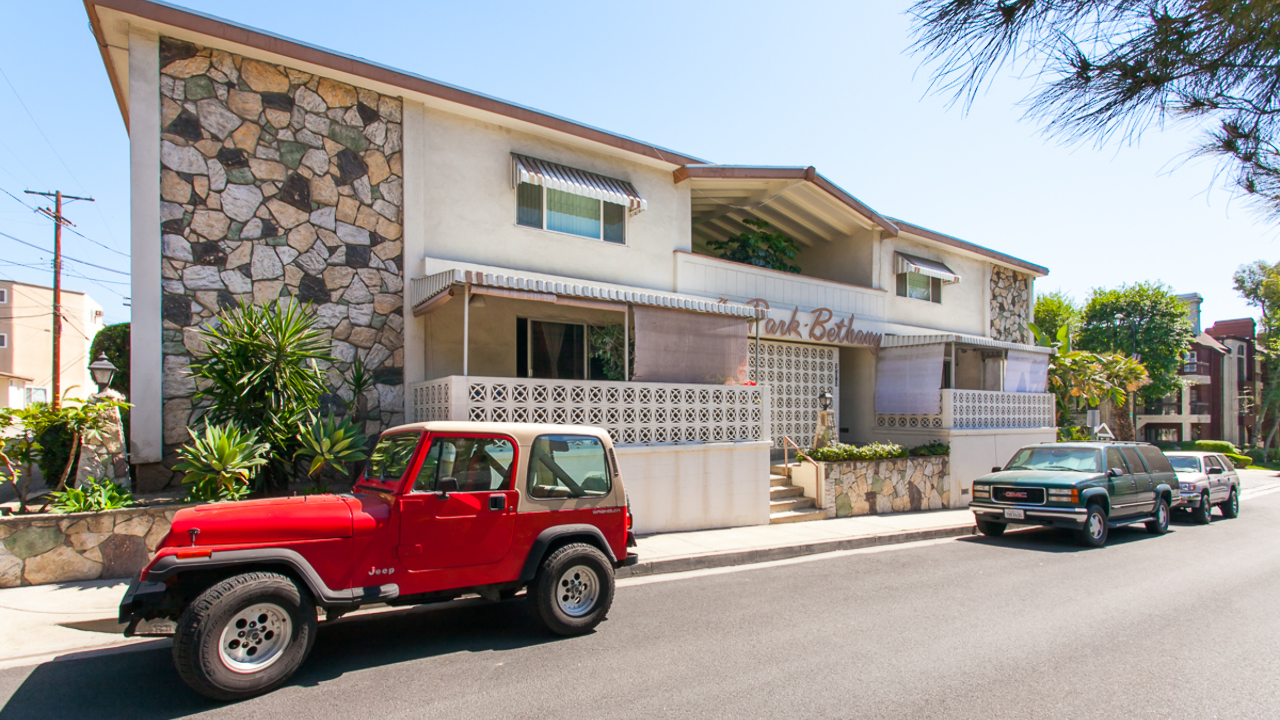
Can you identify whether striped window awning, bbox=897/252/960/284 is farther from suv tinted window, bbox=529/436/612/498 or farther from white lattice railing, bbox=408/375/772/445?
suv tinted window, bbox=529/436/612/498

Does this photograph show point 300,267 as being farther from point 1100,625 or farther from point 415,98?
point 1100,625

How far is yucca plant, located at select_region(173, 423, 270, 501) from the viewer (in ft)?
24.8

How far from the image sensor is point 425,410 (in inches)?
394

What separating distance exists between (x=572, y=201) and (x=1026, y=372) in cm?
1383

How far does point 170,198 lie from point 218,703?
24.5 feet

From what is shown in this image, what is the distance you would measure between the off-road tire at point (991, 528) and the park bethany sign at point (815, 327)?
17.4 ft

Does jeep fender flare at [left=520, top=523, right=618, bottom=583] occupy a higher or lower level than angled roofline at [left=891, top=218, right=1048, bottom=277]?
lower

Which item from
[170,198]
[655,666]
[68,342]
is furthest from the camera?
[68,342]

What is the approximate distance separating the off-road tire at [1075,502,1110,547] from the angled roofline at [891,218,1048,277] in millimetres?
8853

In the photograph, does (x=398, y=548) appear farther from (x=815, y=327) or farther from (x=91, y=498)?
(x=815, y=327)

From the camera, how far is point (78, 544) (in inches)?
283

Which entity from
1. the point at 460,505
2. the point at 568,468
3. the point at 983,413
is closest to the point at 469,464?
the point at 460,505

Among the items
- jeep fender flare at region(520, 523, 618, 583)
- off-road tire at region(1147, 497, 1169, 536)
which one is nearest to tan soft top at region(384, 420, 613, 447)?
jeep fender flare at region(520, 523, 618, 583)

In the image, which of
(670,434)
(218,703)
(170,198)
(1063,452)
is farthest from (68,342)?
(1063,452)
